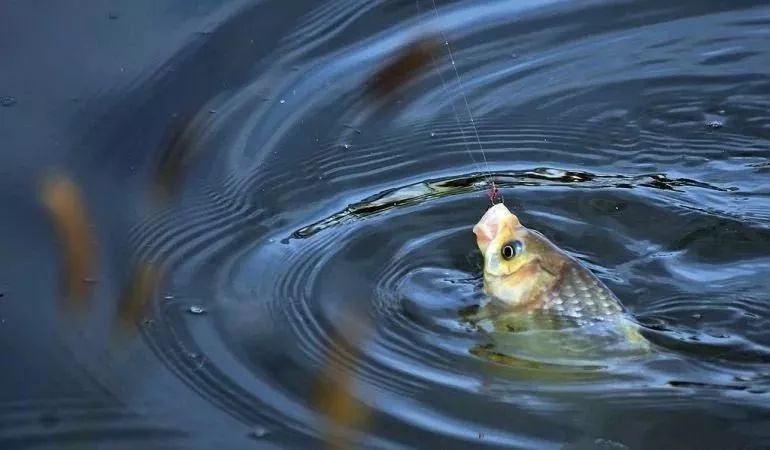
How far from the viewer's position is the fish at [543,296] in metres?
2.97

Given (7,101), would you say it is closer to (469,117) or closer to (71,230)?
(71,230)

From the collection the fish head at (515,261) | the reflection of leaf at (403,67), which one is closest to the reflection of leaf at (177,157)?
the reflection of leaf at (403,67)

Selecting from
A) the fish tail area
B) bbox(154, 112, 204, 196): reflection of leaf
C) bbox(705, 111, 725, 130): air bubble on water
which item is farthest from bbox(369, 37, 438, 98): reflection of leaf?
the fish tail area

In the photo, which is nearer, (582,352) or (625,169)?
(582,352)

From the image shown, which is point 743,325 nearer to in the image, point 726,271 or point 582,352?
point 726,271

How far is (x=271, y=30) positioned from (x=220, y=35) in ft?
0.63

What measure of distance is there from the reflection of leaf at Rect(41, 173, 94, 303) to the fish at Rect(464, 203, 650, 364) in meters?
0.98

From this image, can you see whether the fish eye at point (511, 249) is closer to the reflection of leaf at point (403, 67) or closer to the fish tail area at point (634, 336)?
the fish tail area at point (634, 336)

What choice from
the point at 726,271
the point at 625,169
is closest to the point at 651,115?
the point at 625,169


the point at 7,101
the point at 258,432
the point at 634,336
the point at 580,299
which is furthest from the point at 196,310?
the point at 7,101

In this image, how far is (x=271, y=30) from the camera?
4297mm

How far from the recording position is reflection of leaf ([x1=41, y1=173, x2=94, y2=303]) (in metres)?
3.14

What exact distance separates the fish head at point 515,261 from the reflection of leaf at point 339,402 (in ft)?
1.30

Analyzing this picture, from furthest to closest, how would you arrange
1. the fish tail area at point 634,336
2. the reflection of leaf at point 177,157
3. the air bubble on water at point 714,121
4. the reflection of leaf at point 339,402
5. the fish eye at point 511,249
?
the air bubble on water at point 714,121, the reflection of leaf at point 177,157, the fish eye at point 511,249, the fish tail area at point 634,336, the reflection of leaf at point 339,402
